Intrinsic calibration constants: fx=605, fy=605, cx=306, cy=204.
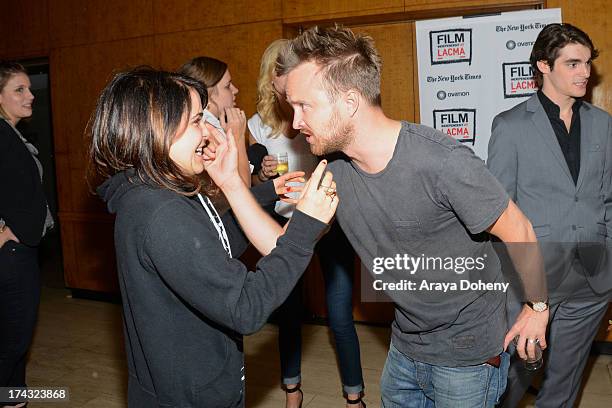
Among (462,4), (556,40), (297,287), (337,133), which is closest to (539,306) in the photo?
(337,133)

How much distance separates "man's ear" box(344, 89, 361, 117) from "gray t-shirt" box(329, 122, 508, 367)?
17 cm

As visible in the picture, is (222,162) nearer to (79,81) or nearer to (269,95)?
(269,95)

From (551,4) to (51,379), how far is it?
4190 mm

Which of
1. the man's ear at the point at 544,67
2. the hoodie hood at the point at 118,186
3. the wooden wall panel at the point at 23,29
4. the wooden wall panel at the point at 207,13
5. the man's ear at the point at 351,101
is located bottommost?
the hoodie hood at the point at 118,186

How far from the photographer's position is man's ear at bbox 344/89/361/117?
1.95 m

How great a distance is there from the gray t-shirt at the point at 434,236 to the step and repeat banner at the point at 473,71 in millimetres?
2330

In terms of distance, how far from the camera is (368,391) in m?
3.68

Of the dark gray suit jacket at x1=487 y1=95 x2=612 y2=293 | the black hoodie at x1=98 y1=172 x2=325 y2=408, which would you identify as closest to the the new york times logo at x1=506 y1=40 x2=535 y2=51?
the dark gray suit jacket at x1=487 y1=95 x2=612 y2=293

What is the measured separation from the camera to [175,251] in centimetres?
147

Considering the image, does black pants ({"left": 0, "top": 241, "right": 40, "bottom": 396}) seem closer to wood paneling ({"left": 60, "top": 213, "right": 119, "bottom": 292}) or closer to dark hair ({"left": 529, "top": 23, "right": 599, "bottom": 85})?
wood paneling ({"left": 60, "top": 213, "right": 119, "bottom": 292})

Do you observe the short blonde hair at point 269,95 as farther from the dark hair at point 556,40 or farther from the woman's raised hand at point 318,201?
the woman's raised hand at point 318,201

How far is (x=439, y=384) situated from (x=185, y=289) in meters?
0.96

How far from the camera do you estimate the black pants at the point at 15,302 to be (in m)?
3.09

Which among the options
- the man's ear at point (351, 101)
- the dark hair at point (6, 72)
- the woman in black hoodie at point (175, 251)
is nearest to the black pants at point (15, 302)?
the dark hair at point (6, 72)
